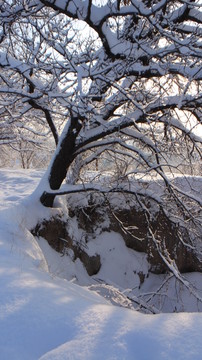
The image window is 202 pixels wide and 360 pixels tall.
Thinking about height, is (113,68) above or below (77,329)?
above

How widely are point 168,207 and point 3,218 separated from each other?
9.21ft

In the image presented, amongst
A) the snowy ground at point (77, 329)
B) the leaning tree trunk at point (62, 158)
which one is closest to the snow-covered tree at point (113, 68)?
the leaning tree trunk at point (62, 158)

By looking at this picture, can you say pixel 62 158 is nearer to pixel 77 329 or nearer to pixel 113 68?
pixel 113 68

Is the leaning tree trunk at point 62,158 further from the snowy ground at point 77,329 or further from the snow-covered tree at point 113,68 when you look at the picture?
the snowy ground at point 77,329

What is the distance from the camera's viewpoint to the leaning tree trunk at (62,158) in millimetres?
5699

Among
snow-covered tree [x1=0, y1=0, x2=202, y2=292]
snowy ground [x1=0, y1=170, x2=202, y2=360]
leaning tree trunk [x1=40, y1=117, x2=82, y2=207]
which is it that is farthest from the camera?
leaning tree trunk [x1=40, y1=117, x2=82, y2=207]

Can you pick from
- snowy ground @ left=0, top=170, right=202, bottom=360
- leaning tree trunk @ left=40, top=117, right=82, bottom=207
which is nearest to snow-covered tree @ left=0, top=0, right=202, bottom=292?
leaning tree trunk @ left=40, top=117, right=82, bottom=207

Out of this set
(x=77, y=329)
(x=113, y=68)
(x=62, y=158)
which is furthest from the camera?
(x=62, y=158)

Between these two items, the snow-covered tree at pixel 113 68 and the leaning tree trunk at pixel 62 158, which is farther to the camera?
the leaning tree trunk at pixel 62 158

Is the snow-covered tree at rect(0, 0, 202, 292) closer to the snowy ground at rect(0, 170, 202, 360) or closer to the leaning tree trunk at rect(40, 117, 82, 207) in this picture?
the leaning tree trunk at rect(40, 117, 82, 207)

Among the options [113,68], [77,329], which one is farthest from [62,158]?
[77,329]

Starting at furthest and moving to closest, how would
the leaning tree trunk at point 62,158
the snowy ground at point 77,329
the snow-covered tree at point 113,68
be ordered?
the leaning tree trunk at point 62,158
the snow-covered tree at point 113,68
the snowy ground at point 77,329

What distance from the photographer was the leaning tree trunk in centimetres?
570

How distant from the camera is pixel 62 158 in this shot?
5.99 metres
